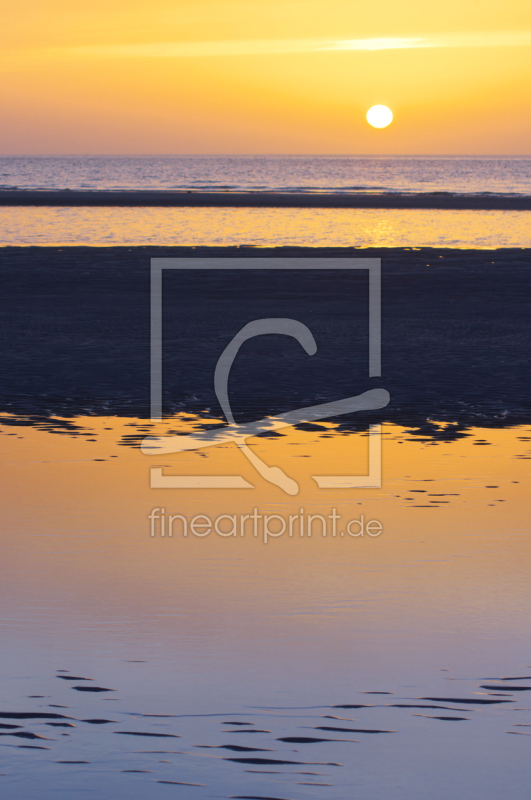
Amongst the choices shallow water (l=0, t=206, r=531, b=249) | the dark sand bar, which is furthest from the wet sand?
the dark sand bar

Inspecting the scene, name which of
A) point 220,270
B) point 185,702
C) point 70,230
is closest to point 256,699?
point 185,702

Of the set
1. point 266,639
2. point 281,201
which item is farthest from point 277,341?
point 281,201

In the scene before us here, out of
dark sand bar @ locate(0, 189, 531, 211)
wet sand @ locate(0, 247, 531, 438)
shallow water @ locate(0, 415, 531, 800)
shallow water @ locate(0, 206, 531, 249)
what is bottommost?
shallow water @ locate(0, 415, 531, 800)

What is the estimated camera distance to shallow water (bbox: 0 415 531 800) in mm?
4391

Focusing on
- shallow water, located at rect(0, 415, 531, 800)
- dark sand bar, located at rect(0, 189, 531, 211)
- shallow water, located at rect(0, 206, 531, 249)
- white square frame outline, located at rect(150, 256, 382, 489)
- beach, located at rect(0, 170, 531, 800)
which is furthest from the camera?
dark sand bar, located at rect(0, 189, 531, 211)

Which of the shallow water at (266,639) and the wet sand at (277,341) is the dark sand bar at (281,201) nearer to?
the wet sand at (277,341)

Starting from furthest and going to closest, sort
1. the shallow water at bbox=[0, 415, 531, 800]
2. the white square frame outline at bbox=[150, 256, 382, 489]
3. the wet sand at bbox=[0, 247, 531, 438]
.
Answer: the wet sand at bbox=[0, 247, 531, 438], the white square frame outline at bbox=[150, 256, 382, 489], the shallow water at bbox=[0, 415, 531, 800]

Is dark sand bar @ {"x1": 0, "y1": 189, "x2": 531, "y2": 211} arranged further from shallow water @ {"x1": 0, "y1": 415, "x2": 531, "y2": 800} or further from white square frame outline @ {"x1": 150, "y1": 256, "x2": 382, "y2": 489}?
shallow water @ {"x1": 0, "y1": 415, "x2": 531, "y2": 800}

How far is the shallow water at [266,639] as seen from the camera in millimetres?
4391

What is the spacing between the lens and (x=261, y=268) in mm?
29047

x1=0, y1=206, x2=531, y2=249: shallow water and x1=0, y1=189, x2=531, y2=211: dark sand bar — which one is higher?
x1=0, y1=189, x2=531, y2=211: dark sand bar

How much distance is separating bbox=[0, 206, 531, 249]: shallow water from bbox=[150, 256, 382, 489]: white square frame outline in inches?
221

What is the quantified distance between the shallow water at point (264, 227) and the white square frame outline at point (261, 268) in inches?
221

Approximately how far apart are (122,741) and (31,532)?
10.6 ft
